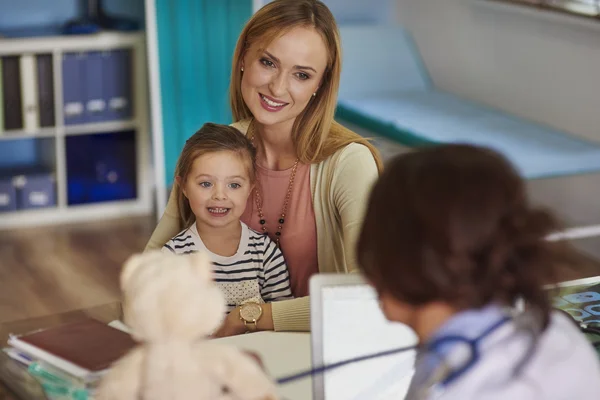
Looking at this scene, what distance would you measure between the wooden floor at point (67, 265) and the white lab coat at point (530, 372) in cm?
226

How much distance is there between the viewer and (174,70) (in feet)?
13.4

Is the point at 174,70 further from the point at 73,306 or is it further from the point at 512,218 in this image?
the point at 512,218

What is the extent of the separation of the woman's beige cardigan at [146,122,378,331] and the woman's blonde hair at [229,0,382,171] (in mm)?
29

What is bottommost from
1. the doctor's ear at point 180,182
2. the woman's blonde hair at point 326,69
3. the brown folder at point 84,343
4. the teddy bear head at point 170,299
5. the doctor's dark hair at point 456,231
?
the brown folder at point 84,343

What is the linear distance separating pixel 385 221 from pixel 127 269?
0.27 m

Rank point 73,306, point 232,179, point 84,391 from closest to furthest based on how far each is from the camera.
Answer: point 84,391, point 232,179, point 73,306

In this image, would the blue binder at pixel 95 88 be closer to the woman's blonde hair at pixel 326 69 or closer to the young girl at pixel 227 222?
the woman's blonde hair at pixel 326 69

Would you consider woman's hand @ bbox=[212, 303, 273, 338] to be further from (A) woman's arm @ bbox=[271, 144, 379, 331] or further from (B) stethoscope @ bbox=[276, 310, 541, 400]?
(B) stethoscope @ bbox=[276, 310, 541, 400]

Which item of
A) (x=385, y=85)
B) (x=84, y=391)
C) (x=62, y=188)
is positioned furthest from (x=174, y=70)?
(x=84, y=391)

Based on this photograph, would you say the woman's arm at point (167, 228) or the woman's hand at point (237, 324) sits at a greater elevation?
the woman's arm at point (167, 228)

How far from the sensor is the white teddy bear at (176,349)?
0.87 metres

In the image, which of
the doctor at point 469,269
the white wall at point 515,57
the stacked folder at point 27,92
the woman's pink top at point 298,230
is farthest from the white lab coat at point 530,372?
the stacked folder at point 27,92

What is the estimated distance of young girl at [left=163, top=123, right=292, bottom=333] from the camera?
5.82ft

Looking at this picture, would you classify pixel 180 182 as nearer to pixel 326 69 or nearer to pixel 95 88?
pixel 326 69
